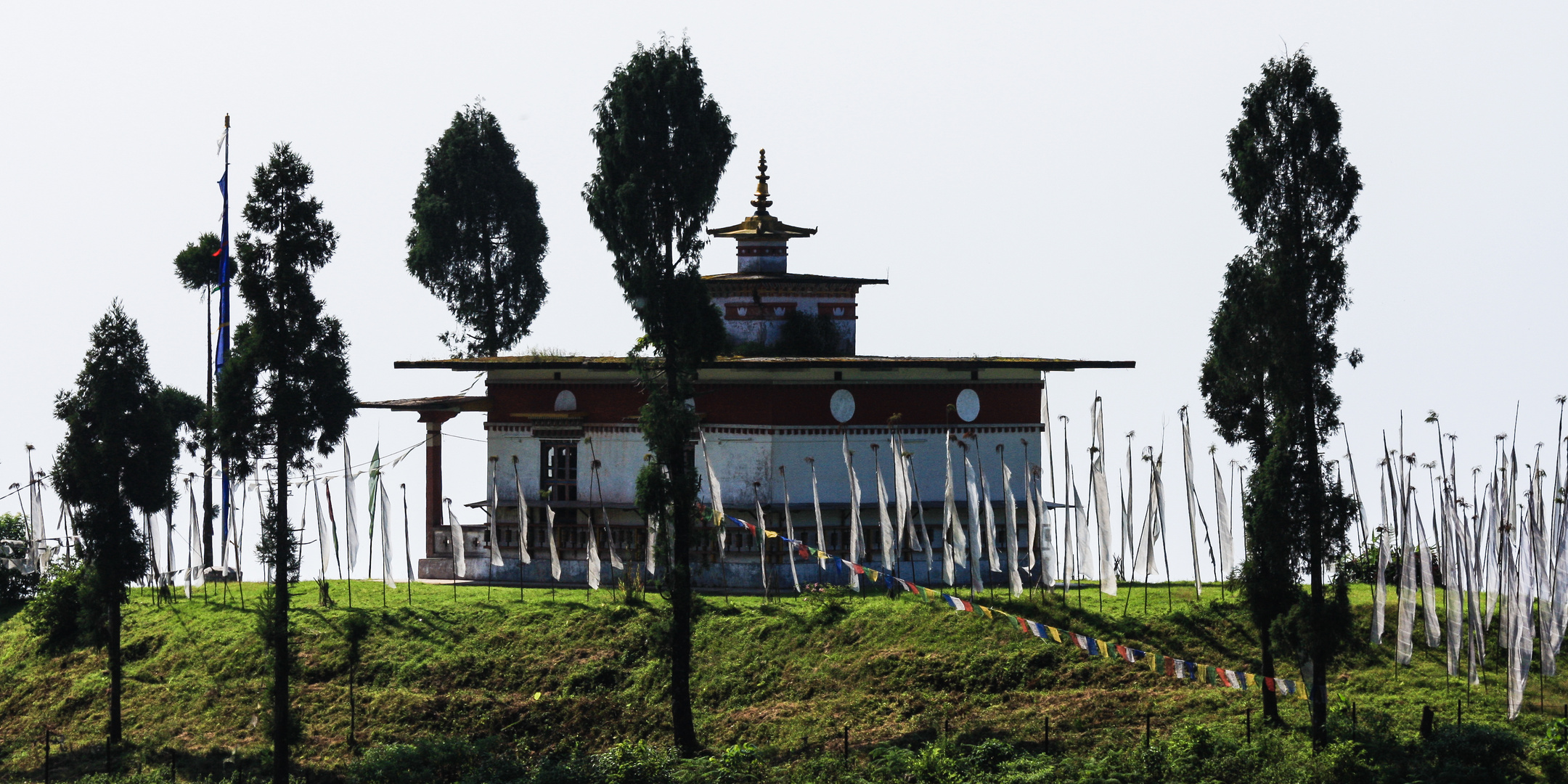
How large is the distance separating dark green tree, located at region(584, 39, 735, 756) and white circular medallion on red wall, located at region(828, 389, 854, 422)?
27.8ft

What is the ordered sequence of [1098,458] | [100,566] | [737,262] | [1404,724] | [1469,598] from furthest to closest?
[737,262] → [100,566] → [1098,458] → [1469,598] → [1404,724]

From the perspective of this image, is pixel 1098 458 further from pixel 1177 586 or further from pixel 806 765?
pixel 806 765

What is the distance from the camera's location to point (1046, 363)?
44156 millimetres

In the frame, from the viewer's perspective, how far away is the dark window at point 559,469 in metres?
46.4

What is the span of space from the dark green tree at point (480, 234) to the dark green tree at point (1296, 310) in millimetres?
31443

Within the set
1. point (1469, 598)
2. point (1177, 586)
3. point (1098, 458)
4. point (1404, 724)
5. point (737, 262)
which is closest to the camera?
point (1404, 724)

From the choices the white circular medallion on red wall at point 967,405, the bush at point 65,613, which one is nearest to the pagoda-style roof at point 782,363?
the white circular medallion on red wall at point 967,405

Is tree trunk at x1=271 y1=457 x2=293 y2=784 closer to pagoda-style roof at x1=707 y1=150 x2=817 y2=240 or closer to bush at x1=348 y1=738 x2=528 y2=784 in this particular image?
bush at x1=348 y1=738 x2=528 y2=784

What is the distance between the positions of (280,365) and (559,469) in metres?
12.6

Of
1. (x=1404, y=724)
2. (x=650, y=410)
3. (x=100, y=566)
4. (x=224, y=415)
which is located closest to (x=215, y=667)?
(x=100, y=566)

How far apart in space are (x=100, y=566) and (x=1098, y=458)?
70.8 feet

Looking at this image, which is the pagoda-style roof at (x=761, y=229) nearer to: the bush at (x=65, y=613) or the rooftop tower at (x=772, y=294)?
the rooftop tower at (x=772, y=294)

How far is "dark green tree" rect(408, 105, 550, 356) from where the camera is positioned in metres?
57.8

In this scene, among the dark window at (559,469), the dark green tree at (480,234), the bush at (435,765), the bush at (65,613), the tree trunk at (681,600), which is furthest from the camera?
the dark green tree at (480,234)
